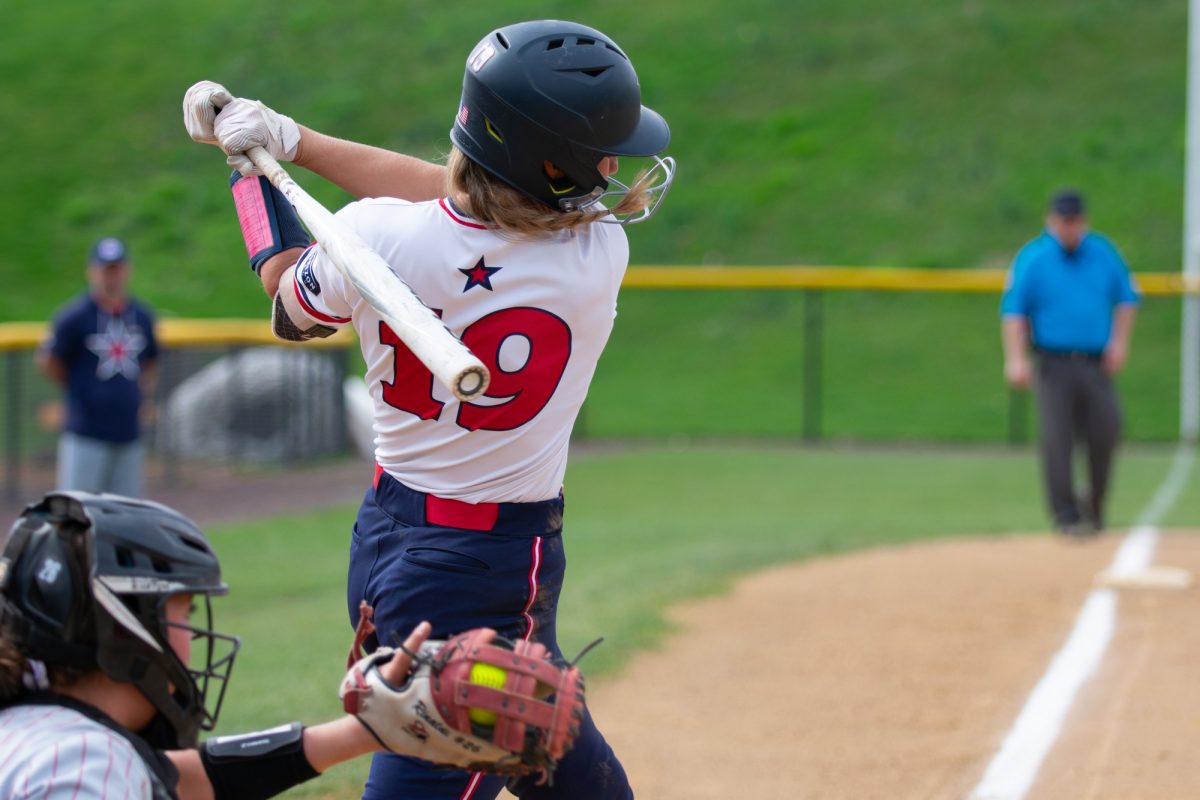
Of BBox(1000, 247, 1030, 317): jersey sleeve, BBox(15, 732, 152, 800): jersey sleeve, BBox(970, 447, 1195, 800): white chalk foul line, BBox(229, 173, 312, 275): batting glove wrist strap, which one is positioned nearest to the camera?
BBox(15, 732, 152, 800): jersey sleeve

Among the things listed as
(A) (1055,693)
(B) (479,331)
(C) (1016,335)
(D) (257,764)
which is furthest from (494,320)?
(C) (1016,335)

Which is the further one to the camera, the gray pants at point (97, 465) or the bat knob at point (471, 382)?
the gray pants at point (97, 465)

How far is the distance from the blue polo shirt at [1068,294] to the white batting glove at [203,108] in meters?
7.34

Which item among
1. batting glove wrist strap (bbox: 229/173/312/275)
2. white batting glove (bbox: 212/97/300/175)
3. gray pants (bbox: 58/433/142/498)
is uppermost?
white batting glove (bbox: 212/97/300/175)

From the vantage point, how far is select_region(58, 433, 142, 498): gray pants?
9.22 meters

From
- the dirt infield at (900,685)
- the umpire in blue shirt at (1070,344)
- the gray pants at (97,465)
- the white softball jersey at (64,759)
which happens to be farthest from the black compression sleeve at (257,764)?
the umpire in blue shirt at (1070,344)

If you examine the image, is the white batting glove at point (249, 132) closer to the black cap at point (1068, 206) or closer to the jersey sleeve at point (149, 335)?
the jersey sleeve at point (149, 335)

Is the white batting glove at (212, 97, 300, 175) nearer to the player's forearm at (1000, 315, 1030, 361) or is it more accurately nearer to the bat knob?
the bat knob

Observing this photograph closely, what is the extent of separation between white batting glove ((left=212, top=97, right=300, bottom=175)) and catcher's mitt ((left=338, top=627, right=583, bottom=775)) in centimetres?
116

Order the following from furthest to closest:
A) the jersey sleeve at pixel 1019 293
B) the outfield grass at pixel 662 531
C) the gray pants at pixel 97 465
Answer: the jersey sleeve at pixel 1019 293, the gray pants at pixel 97 465, the outfield grass at pixel 662 531

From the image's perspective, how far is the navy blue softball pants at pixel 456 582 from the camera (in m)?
2.75

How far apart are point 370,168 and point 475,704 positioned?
1.33 m

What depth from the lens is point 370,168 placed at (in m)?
3.14

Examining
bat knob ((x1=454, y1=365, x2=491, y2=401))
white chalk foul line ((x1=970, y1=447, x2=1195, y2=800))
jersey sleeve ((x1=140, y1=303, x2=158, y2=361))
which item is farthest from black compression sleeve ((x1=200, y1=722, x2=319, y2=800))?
jersey sleeve ((x1=140, y1=303, x2=158, y2=361))
